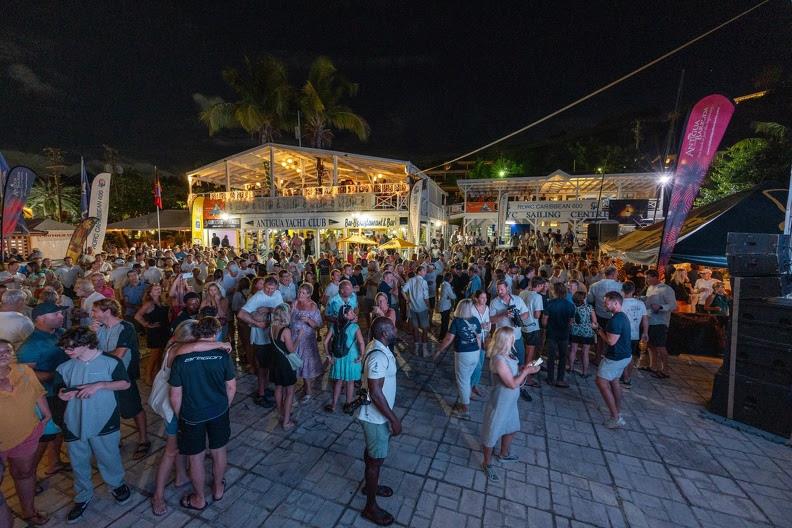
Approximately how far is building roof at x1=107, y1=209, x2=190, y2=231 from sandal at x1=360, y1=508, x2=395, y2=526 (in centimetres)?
2890

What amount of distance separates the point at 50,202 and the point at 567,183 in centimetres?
4825

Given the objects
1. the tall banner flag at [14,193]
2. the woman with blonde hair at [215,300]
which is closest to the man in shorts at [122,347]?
the woman with blonde hair at [215,300]

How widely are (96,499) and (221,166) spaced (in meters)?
20.6

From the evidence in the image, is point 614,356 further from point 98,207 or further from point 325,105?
point 325,105

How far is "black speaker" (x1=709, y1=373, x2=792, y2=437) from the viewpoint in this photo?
13.1 ft

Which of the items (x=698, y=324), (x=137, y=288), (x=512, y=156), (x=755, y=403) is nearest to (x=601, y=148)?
(x=512, y=156)

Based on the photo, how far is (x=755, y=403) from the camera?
166 inches

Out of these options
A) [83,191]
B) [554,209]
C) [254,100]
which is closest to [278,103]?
[254,100]

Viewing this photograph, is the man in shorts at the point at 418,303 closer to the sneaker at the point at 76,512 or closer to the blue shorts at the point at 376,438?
the blue shorts at the point at 376,438

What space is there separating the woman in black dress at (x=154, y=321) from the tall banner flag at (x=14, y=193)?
7435mm

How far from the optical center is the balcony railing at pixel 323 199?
17125 mm

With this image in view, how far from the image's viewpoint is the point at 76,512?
281 centimetres

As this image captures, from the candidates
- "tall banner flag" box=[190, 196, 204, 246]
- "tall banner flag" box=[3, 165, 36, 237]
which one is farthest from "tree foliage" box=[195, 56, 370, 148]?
"tall banner flag" box=[3, 165, 36, 237]

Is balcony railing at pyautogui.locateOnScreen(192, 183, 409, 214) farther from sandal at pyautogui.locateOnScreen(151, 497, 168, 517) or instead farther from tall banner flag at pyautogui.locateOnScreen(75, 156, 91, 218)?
sandal at pyautogui.locateOnScreen(151, 497, 168, 517)
